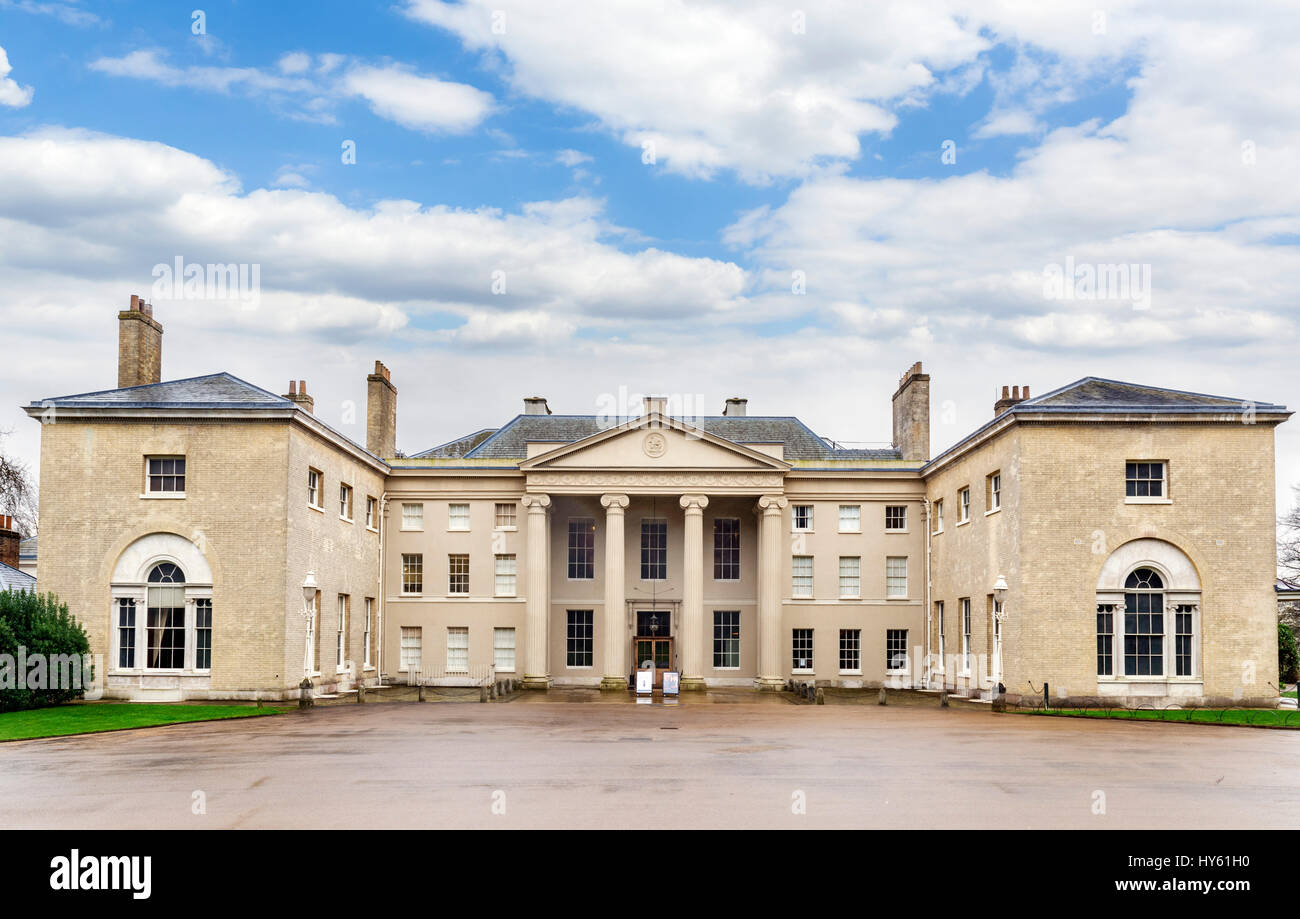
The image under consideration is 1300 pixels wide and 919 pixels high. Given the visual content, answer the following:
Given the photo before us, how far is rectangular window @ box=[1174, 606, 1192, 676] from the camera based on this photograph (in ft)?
113

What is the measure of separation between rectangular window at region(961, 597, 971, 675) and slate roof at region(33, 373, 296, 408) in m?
23.2

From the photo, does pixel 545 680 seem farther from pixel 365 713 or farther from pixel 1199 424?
pixel 1199 424

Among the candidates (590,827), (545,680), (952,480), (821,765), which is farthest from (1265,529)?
(590,827)

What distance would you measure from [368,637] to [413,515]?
547cm

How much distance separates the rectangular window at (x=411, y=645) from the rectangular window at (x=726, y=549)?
1245cm

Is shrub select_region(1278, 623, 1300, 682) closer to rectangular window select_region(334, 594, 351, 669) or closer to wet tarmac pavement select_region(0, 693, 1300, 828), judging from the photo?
wet tarmac pavement select_region(0, 693, 1300, 828)

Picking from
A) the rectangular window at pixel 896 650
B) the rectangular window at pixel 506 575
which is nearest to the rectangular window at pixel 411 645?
the rectangular window at pixel 506 575

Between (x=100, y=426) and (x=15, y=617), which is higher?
(x=100, y=426)

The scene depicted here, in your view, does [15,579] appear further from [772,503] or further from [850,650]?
[850,650]

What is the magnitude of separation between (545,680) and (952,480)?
16.9m

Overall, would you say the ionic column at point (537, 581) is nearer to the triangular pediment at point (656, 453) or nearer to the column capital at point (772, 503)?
the triangular pediment at point (656, 453)

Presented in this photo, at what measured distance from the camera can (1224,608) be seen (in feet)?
112

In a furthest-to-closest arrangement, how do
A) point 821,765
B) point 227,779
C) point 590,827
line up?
1. point 821,765
2. point 227,779
3. point 590,827

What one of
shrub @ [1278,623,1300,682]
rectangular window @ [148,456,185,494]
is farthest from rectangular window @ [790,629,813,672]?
rectangular window @ [148,456,185,494]
